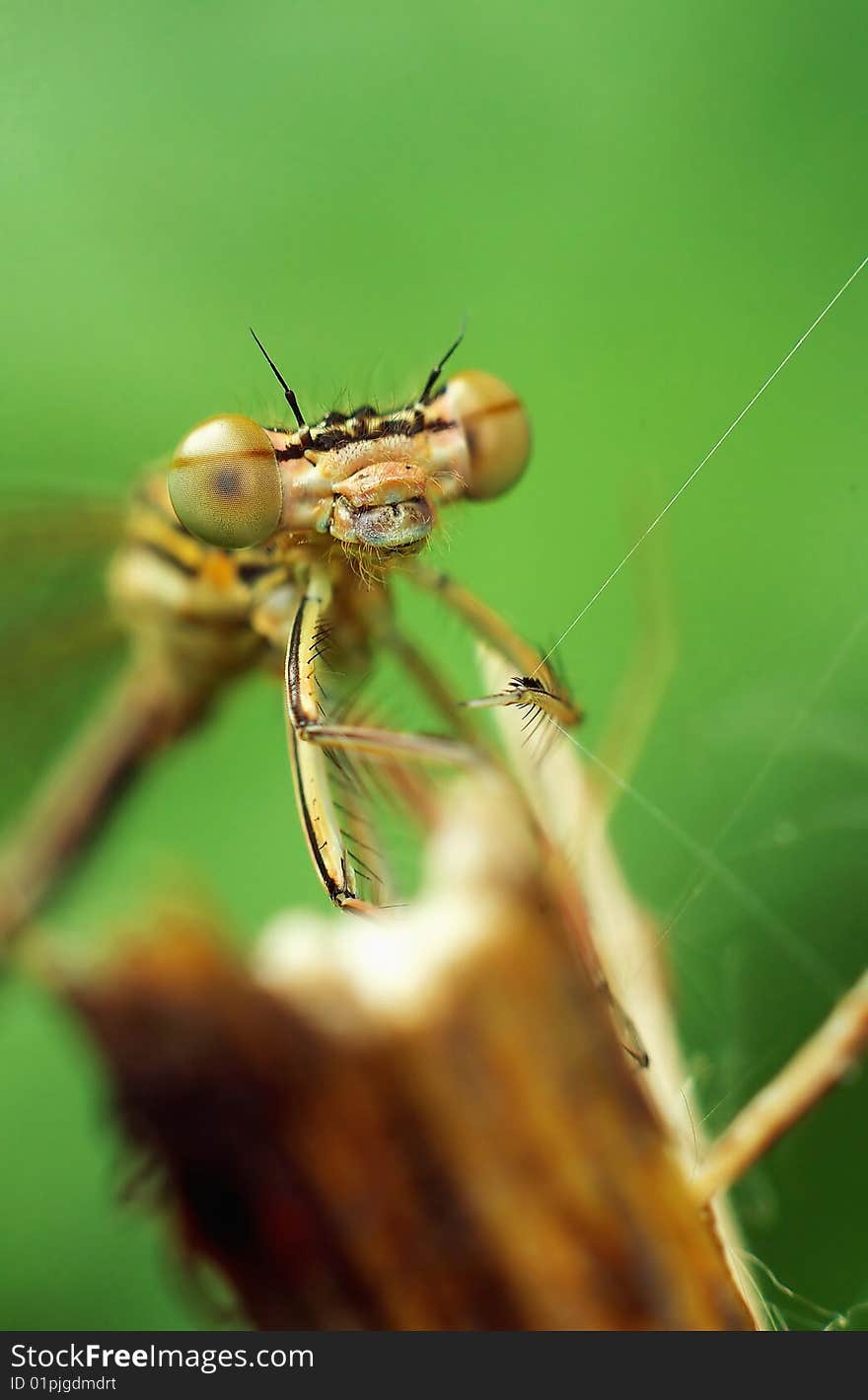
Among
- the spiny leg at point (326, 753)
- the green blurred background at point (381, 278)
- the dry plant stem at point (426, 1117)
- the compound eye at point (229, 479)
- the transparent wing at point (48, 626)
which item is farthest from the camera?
the transparent wing at point (48, 626)

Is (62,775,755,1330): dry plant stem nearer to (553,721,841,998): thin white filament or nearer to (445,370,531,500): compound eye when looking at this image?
(553,721,841,998): thin white filament

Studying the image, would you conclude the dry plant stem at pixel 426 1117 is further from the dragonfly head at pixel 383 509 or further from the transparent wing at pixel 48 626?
the transparent wing at pixel 48 626

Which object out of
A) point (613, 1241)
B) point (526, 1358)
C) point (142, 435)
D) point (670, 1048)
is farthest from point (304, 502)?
point (142, 435)

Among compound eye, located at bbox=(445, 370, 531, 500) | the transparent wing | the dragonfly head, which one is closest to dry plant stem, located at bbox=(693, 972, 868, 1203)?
the dragonfly head

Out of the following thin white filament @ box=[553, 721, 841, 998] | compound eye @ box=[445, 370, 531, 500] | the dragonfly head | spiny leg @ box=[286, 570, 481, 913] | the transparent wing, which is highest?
compound eye @ box=[445, 370, 531, 500]

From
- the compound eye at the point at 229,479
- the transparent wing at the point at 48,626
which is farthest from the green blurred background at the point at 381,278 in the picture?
the compound eye at the point at 229,479

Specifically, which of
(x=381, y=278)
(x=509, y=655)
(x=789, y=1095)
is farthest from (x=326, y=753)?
(x=381, y=278)
